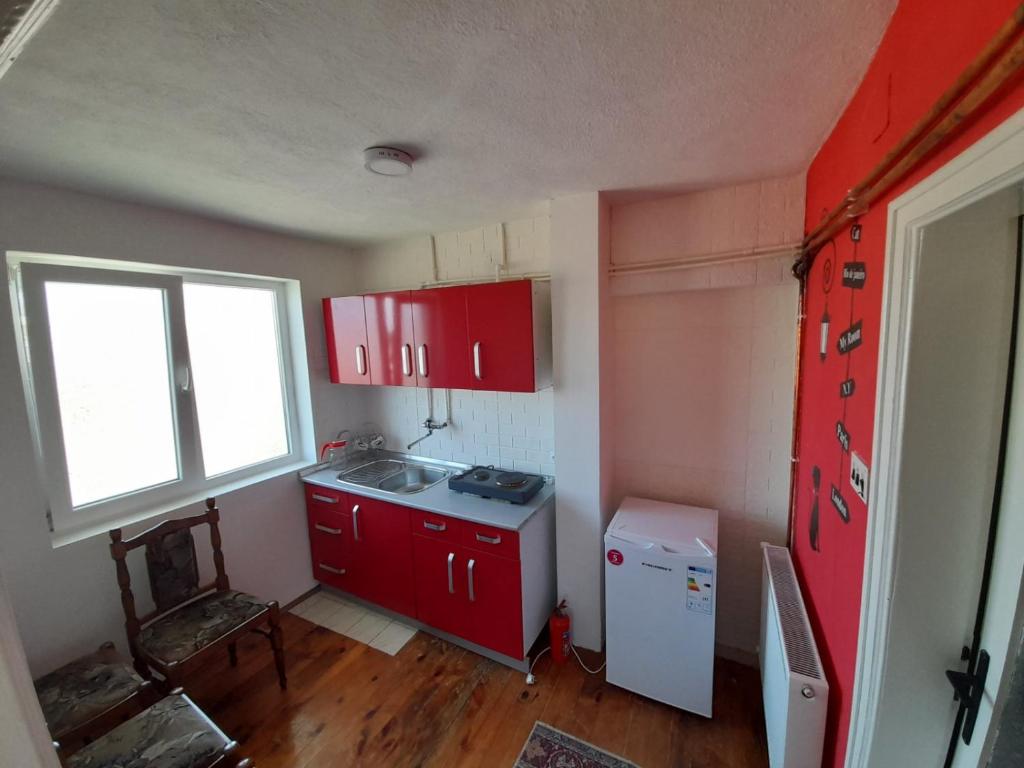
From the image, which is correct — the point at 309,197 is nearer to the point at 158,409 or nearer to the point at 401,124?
the point at 401,124

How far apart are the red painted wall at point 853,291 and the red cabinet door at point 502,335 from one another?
3.82 ft

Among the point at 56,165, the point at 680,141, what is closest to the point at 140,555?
the point at 56,165

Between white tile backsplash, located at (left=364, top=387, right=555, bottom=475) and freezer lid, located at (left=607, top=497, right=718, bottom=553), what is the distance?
56cm

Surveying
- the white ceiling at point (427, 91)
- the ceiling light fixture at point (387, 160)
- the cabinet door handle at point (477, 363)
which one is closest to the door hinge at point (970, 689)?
the white ceiling at point (427, 91)

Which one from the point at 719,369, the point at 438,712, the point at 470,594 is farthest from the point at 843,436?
the point at 438,712

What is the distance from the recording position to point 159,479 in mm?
2111

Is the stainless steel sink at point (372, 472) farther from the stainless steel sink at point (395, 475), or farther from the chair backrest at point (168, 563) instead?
the chair backrest at point (168, 563)

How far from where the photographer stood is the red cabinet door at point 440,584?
2.14 meters

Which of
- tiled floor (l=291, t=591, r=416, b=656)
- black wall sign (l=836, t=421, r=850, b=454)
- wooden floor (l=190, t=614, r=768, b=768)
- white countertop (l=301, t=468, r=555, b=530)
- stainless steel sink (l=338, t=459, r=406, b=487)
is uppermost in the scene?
black wall sign (l=836, t=421, r=850, b=454)

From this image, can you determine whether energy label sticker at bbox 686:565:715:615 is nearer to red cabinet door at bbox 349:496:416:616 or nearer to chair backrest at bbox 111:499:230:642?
red cabinet door at bbox 349:496:416:616

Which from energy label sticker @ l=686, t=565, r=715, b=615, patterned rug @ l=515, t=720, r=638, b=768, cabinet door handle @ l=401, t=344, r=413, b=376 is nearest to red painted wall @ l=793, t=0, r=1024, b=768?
energy label sticker @ l=686, t=565, r=715, b=615

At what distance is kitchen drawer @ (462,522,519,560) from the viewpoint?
196cm

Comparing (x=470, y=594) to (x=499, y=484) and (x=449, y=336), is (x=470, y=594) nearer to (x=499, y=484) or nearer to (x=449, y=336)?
(x=499, y=484)

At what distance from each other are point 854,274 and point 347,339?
2.52 meters
